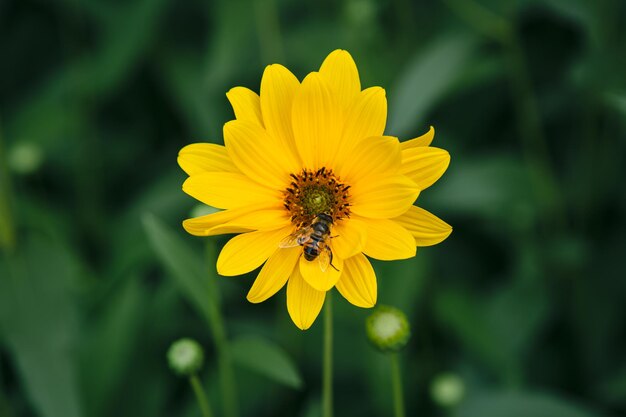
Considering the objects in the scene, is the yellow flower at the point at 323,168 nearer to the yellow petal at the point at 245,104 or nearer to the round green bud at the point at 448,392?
the yellow petal at the point at 245,104

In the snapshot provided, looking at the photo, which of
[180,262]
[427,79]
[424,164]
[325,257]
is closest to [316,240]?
[325,257]

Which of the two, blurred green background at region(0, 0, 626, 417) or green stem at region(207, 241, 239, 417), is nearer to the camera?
green stem at region(207, 241, 239, 417)

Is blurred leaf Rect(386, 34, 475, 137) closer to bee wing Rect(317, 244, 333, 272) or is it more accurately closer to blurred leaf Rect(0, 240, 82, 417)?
bee wing Rect(317, 244, 333, 272)

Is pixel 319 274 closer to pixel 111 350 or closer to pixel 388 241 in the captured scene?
pixel 388 241

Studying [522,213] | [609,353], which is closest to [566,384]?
[609,353]

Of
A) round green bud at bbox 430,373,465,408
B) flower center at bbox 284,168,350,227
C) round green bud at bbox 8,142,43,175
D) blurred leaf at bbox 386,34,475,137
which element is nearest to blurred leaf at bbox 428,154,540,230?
blurred leaf at bbox 386,34,475,137
